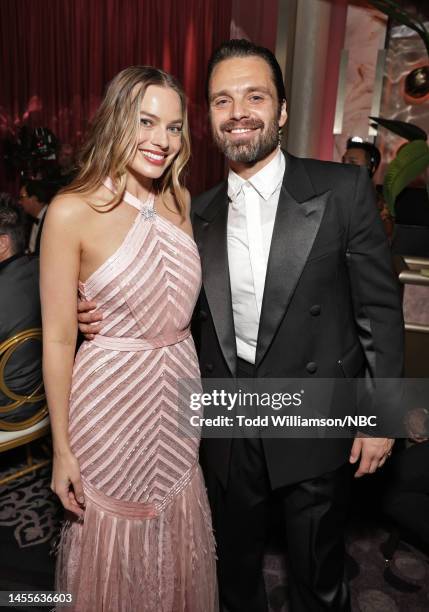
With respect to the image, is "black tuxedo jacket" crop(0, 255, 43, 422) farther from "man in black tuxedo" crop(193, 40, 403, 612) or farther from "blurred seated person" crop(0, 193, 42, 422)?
"man in black tuxedo" crop(193, 40, 403, 612)

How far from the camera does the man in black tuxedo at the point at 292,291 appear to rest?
1.58 meters

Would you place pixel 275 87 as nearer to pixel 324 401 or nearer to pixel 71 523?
pixel 324 401

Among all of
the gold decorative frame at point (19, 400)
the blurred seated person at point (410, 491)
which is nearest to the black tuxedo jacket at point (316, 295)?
the blurred seated person at point (410, 491)

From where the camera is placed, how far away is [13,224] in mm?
2791

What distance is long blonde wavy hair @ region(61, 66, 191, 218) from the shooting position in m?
1.47

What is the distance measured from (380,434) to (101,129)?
1178 millimetres

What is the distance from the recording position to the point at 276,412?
1.68 meters

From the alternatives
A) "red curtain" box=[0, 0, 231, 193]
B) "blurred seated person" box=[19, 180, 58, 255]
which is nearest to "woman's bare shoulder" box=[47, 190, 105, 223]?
"blurred seated person" box=[19, 180, 58, 255]

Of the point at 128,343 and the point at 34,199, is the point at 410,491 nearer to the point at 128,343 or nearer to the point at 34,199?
the point at 128,343

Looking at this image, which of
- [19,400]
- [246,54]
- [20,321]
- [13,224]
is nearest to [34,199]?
[13,224]

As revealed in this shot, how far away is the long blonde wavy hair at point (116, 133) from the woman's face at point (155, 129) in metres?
0.02

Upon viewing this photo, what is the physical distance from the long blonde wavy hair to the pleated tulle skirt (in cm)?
84

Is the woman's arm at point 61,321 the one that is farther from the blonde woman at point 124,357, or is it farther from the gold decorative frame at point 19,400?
the gold decorative frame at point 19,400

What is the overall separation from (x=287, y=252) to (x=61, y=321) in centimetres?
64
